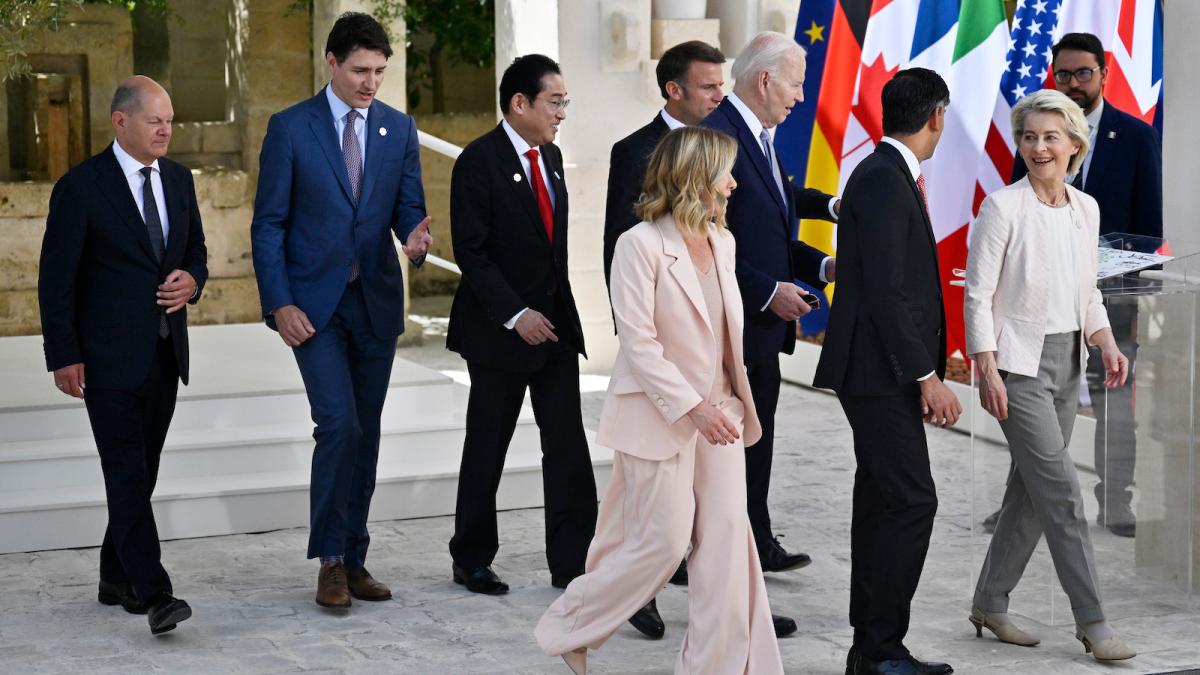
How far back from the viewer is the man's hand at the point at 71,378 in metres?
4.98

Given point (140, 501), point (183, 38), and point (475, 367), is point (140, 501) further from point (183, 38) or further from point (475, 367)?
point (183, 38)

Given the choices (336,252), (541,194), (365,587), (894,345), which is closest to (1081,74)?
(541,194)

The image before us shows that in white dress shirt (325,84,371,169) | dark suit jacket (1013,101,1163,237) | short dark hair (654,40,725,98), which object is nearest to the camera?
white dress shirt (325,84,371,169)

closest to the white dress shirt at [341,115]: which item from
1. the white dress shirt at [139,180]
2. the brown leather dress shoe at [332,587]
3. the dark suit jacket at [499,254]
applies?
the dark suit jacket at [499,254]

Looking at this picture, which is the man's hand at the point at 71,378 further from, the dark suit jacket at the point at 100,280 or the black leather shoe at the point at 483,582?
the black leather shoe at the point at 483,582

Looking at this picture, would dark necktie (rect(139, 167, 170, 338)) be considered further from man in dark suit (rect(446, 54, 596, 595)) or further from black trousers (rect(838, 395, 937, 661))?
black trousers (rect(838, 395, 937, 661))

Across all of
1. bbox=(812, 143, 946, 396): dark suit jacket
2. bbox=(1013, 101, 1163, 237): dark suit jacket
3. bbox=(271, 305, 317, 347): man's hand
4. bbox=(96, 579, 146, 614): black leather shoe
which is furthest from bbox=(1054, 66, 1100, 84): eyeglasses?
bbox=(96, 579, 146, 614): black leather shoe

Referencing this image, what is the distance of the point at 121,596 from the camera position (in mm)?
5395

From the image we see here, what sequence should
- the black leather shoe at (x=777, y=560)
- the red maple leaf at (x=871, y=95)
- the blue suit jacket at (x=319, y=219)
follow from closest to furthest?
1. the blue suit jacket at (x=319, y=219)
2. the black leather shoe at (x=777, y=560)
3. the red maple leaf at (x=871, y=95)

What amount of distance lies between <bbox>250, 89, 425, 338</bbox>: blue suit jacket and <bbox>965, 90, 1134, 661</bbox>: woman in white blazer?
185cm

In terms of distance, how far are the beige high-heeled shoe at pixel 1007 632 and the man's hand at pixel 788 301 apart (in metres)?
1.05

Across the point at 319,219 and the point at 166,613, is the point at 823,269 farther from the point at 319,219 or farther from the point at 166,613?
the point at 166,613

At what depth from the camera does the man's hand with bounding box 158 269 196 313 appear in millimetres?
5137

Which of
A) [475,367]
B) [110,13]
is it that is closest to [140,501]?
[475,367]
